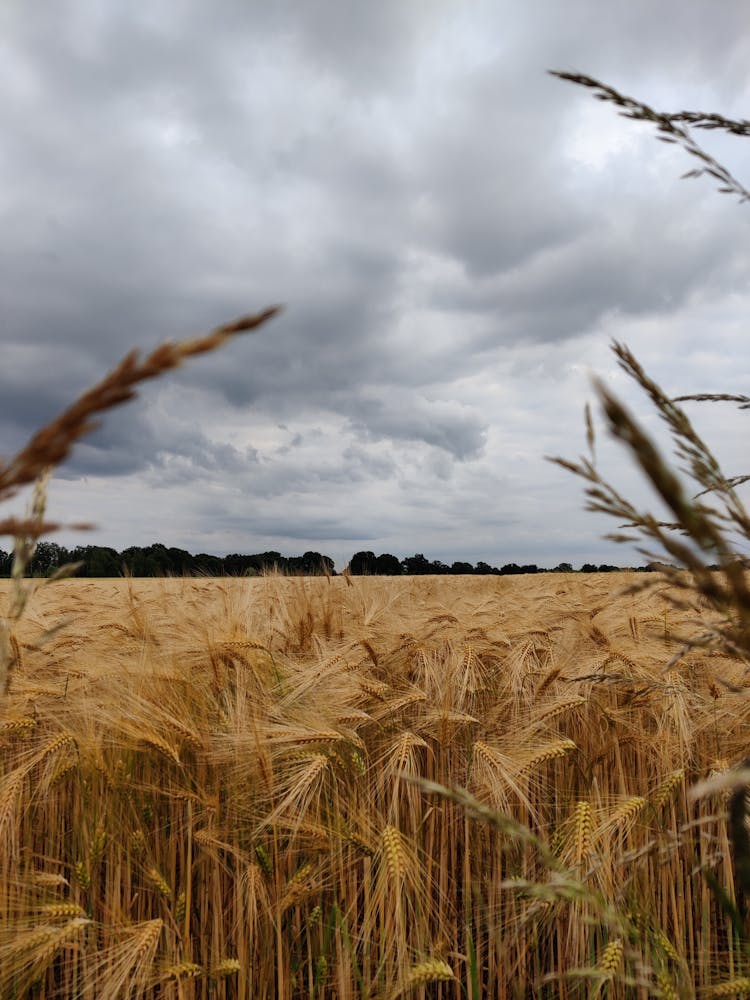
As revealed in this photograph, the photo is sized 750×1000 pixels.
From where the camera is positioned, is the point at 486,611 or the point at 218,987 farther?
the point at 486,611

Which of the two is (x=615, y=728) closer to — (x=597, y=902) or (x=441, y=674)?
(x=441, y=674)

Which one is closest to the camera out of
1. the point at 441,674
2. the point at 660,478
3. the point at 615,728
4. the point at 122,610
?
the point at 660,478

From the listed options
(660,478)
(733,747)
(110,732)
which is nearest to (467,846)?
(733,747)

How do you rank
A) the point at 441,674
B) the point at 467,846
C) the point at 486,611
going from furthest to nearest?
the point at 486,611 → the point at 441,674 → the point at 467,846

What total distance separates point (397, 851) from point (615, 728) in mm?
1235

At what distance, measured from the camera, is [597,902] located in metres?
0.88

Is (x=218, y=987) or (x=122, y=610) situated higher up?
(x=122, y=610)

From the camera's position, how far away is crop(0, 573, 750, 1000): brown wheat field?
7.50ft

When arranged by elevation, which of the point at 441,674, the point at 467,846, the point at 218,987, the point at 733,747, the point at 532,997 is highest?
the point at 441,674

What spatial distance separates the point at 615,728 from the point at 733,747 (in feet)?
1.41

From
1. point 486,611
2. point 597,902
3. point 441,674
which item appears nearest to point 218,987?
point 441,674

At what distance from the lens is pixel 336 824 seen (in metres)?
2.43

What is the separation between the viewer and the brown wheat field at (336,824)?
2287mm

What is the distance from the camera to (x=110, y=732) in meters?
2.68
